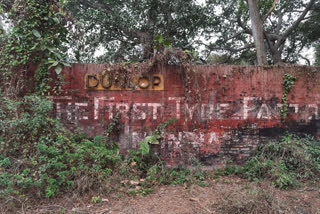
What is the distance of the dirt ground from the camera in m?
3.28

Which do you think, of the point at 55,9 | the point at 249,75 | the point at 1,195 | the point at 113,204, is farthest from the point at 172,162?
the point at 55,9

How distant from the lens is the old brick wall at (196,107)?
5.08 meters

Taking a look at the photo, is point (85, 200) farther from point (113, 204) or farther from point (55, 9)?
point (55, 9)

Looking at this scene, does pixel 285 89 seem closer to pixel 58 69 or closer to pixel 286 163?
pixel 286 163

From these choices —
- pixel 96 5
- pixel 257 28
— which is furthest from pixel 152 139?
pixel 96 5

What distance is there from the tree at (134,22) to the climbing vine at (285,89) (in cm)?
501

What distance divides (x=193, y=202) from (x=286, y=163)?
8.07 feet

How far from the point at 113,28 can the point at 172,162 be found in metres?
6.70

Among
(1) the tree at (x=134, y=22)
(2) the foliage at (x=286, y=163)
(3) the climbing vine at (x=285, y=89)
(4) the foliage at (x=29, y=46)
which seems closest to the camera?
(2) the foliage at (x=286, y=163)

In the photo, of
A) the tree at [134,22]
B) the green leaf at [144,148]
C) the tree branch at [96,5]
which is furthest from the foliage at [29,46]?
the tree branch at [96,5]

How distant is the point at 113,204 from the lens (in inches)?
144

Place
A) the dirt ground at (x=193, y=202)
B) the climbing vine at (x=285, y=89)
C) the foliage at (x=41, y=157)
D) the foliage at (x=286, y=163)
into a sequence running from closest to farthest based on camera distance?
the dirt ground at (x=193, y=202) < the foliage at (x=41, y=157) < the foliage at (x=286, y=163) < the climbing vine at (x=285, y=89)

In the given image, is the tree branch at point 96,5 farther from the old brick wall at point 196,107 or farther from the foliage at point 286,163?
the foliage at point 286,163

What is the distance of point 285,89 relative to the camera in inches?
209
